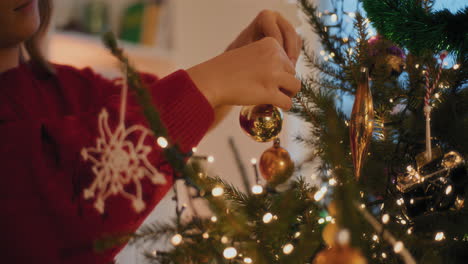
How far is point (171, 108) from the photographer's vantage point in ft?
1.37

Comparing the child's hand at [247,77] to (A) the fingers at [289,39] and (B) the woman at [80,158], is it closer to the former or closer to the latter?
(B) the woman at [80,158]

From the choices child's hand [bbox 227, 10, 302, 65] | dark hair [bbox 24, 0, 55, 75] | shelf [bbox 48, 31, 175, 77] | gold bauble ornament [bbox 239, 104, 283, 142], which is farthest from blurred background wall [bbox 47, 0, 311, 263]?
gold bauble ornament [bbox 239, 104, 283, 142]

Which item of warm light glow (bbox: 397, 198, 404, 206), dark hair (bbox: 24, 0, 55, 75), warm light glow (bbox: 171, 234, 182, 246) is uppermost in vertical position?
→ dark hair (bbox: 24, 0, 55, 75)

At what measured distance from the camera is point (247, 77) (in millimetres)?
443

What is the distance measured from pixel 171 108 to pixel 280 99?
13 cm

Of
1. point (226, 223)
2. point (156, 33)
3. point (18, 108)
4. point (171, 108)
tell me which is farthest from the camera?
point (156, 33)

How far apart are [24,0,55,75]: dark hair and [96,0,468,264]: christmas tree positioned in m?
0.60

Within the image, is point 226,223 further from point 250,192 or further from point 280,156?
point 280,156

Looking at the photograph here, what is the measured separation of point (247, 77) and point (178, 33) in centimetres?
126

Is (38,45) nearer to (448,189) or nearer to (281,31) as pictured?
(281,31)

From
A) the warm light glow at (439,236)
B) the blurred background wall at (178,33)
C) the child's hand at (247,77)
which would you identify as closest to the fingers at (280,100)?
the child's hand at (247,77)

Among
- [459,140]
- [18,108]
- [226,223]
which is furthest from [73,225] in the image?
[459,140]

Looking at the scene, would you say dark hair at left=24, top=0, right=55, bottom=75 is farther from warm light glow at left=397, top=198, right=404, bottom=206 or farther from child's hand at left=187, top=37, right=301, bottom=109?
warm light glow at left=397, top=198, right=404, bottom=206

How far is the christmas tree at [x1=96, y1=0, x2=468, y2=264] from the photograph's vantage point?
270 millimetres
